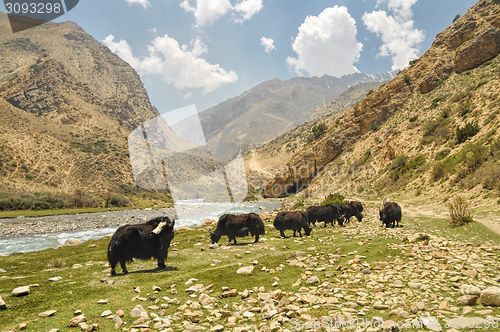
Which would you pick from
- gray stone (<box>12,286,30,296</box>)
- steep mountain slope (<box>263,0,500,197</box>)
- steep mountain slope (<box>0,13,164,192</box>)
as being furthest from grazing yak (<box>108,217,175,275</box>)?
steep mountain slope (<box>0,13,164,192</box>)

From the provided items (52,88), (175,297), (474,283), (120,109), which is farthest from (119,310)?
(120,109)

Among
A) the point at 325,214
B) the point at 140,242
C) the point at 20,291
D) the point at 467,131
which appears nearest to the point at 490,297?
the point at 140,242

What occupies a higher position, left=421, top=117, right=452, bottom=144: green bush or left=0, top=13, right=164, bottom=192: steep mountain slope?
left=0, top=13, right=164, bottom=192: steep mountain slope

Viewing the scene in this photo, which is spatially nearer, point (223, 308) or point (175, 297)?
point (223, 308)

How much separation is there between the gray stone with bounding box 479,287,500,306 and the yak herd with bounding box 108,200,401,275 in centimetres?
757

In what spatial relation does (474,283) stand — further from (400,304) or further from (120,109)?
(120,109)

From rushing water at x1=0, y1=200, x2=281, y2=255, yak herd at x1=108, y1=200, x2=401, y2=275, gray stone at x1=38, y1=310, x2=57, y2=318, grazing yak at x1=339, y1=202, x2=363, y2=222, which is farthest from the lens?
rushing water at x1=0, y1=200, x2=281, y2=255

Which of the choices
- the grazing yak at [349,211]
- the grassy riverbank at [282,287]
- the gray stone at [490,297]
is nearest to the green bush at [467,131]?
the grazing yak at [349,211]

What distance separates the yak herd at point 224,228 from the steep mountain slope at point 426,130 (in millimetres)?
7801

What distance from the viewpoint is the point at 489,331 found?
9.88 ft

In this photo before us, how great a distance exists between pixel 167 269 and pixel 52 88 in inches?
4975

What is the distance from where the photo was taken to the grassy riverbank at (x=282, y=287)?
393 centimetres

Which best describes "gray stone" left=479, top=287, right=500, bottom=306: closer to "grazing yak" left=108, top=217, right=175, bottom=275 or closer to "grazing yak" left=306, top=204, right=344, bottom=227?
"grazing yak" left=108, top=217, right=175, bottom=275

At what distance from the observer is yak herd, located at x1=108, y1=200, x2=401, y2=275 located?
22.7ft
